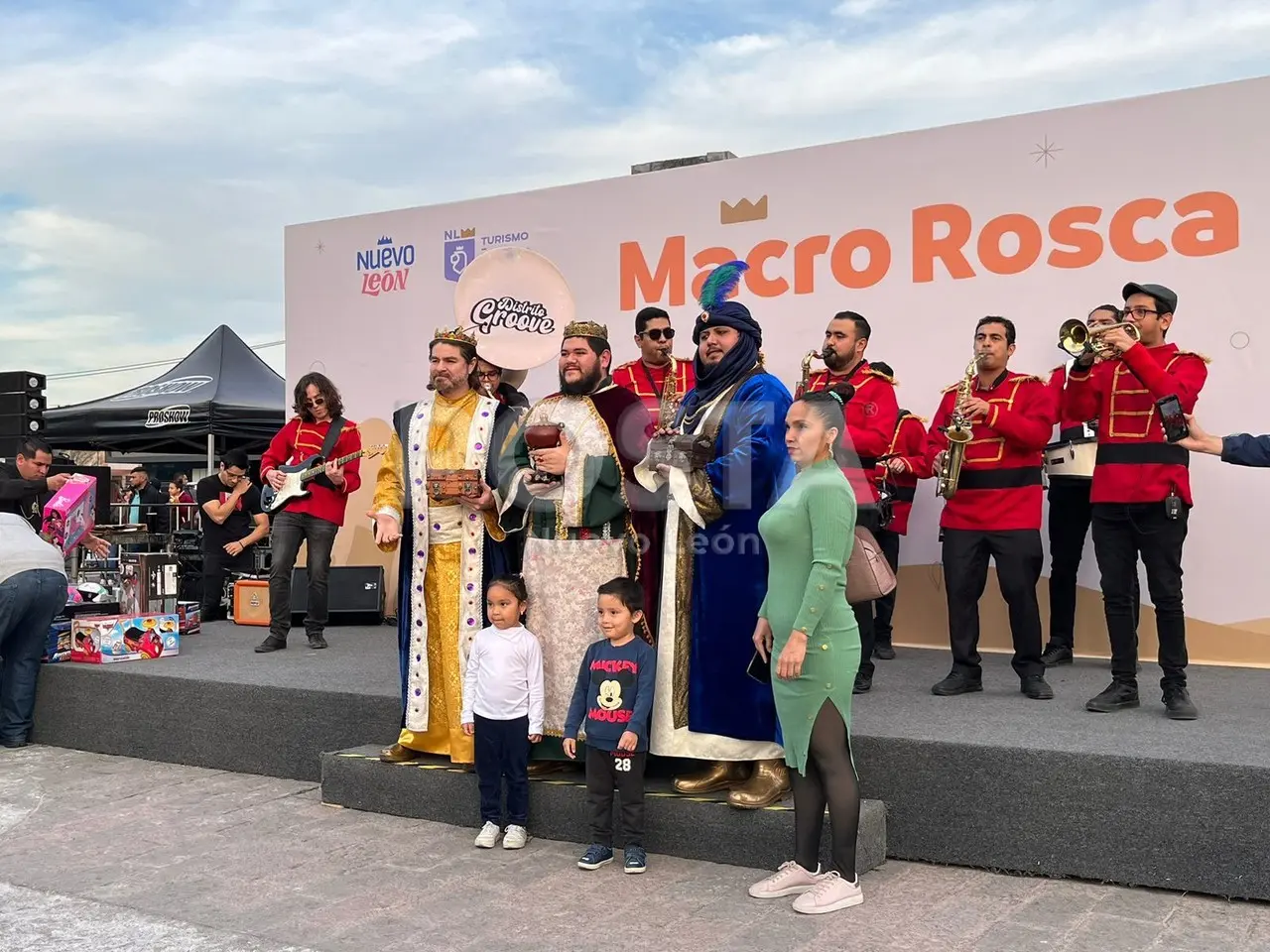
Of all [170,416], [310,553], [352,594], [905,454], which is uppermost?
[170,416]

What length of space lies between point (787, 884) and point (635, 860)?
55 cm

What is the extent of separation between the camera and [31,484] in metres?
6.72

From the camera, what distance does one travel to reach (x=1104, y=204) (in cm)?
602

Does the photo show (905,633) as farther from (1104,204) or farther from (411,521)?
(411,521)

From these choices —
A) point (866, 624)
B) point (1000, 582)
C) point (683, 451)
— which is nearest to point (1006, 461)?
point (1000, 582)

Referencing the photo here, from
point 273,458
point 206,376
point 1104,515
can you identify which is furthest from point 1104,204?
point 206,376

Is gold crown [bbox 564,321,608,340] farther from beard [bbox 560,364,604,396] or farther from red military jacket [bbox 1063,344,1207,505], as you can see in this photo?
red military jacket [bbox 1063,344,1207,505]

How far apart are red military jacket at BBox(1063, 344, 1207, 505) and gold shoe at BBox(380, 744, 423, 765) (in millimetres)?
2815

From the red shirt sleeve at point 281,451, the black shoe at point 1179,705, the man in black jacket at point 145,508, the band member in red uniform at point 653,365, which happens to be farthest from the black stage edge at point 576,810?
the man in black jacket at point 145,508

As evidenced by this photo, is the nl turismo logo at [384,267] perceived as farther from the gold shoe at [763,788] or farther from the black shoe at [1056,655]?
the gold shoe at [763,788]

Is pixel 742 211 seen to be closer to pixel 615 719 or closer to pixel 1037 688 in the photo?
pixel 1037 688

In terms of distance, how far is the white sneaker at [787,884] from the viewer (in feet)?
11.5

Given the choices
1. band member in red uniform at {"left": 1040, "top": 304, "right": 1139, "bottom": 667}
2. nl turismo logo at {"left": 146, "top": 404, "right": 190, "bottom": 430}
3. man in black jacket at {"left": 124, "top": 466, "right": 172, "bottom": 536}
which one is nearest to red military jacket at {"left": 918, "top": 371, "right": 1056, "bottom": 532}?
band member in red uniform at {"left": 1040, "top": 304, "right": 1139, "bottom": 667}

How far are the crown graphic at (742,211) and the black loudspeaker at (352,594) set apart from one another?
3.29 meters
